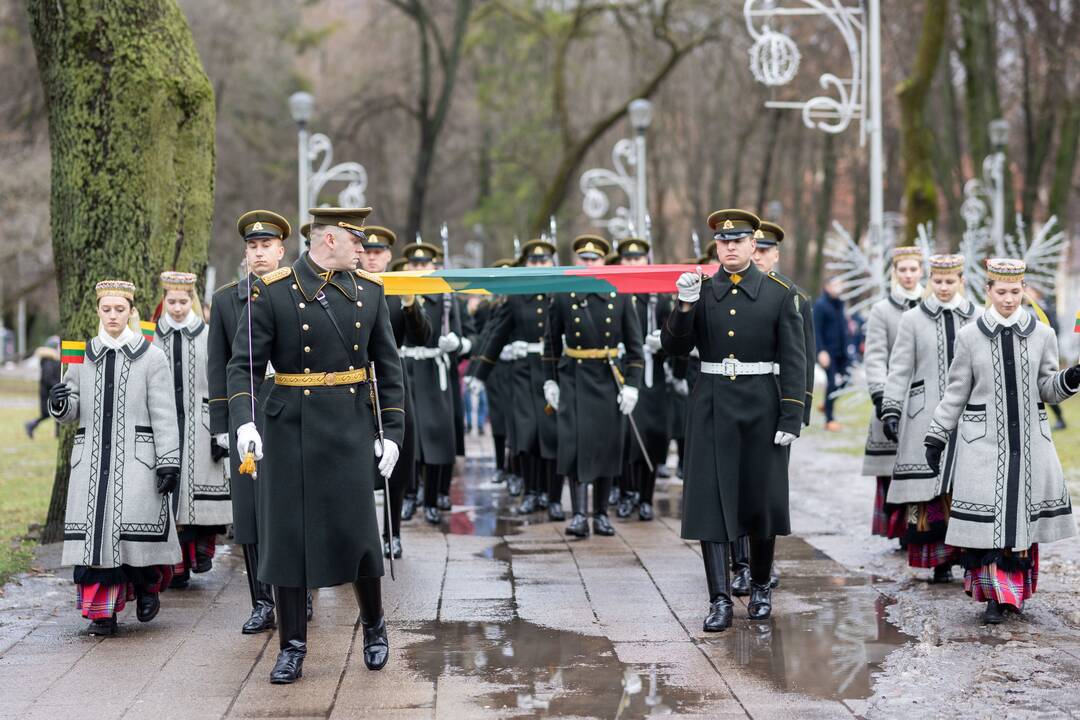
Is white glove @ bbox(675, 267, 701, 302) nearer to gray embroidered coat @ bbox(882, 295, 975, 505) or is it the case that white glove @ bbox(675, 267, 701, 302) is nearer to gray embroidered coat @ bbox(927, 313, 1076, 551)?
gray embroidered coat @ bbox(927, 313, 1076, 551)

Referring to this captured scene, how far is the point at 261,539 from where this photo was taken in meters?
6.57

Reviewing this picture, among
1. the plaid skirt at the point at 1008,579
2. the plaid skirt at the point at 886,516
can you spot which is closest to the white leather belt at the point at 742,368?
the plaid skirt at the point at 1008,579

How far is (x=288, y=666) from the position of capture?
6418mm

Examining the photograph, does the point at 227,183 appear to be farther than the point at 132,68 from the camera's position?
Yes

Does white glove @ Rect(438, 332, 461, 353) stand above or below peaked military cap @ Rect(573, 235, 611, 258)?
below

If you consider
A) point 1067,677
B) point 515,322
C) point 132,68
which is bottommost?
point 1067,677

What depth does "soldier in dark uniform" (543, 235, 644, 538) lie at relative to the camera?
10438 mm

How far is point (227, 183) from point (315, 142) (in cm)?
1344

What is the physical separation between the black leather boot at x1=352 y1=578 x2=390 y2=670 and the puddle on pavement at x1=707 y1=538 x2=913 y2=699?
5.21 ft

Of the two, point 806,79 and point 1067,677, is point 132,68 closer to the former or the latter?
point 1067,677

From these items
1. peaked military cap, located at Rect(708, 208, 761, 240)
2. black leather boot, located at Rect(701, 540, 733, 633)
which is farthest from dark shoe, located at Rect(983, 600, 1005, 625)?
peaked military cap, located at Rect(708, 208, 761, 240)

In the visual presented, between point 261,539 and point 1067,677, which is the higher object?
point 261,539

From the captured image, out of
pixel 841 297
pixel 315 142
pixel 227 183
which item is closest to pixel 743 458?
pixel 841 297

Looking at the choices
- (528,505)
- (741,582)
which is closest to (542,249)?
(528,505)
